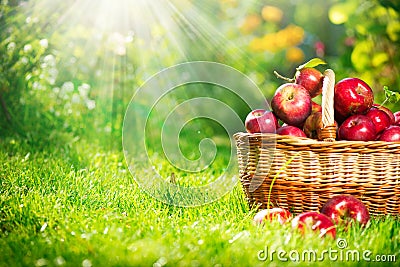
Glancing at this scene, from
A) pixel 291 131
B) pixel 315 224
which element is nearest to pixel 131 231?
pixel 315 224

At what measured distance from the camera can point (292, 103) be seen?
243 cm

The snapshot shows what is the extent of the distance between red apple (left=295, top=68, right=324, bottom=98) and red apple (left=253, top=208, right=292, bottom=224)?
62cm

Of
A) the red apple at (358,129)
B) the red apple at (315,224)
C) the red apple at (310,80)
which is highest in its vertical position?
the red apple at (310,80)

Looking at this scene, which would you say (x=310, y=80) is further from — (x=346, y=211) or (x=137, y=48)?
(x=137, y=48)

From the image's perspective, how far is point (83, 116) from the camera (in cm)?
443

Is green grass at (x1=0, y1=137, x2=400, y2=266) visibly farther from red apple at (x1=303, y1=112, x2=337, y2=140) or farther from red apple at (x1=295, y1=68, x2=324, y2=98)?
red apple at (x1=295, y1=68, x2=324, y2=98)

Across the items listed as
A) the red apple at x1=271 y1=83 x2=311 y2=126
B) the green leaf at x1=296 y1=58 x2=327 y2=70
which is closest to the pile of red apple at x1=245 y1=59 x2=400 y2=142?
the red apple at x1=271 y1=83 x2=311 y2=126

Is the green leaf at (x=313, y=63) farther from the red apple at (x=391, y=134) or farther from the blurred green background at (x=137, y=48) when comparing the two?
the blurred green background at (x=137, y=48)

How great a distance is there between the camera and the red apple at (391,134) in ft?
7.65

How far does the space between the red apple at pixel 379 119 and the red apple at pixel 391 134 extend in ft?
0.20

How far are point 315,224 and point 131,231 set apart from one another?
0.64 meters

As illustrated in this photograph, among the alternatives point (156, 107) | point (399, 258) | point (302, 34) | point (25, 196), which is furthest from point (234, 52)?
point (399, 258)

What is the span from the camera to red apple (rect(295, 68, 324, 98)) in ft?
8.43

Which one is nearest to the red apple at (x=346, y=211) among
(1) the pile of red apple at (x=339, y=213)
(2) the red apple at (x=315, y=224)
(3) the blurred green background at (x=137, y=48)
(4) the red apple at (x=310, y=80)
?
(1) the pile of red apple at (x=339, y=213)
